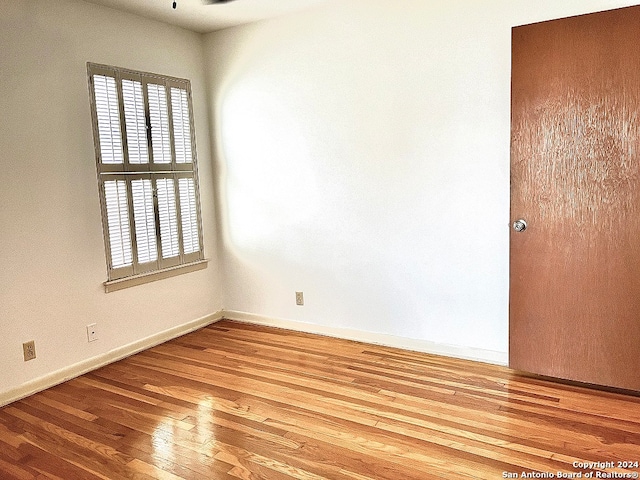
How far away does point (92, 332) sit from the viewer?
132 inches

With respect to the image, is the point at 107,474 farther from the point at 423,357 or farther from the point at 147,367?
the point at 423,357

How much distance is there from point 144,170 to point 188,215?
540mm

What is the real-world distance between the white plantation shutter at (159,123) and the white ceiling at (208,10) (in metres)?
0.49

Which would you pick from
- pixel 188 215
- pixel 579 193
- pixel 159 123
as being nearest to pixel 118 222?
pixel 188 215

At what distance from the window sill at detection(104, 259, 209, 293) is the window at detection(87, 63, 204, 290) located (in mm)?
15

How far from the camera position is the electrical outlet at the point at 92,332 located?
3322 mm

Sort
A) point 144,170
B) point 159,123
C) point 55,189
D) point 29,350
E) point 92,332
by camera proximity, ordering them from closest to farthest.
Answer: point 29,350, point 55,189, point 92,332, point 144,170, point 159,123

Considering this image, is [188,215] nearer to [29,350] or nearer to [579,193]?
[29,350]

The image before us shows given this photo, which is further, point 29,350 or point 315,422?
point 29,350

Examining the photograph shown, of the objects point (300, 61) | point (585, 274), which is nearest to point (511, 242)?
point (585, 274)

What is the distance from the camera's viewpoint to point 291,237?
12.9 feet

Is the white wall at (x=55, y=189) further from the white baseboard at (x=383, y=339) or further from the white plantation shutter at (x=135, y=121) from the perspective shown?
the white baseboard at (x=383, y=339)

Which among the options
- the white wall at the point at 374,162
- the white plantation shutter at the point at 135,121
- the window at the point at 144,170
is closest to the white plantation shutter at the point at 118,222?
the window at the point at 144,170

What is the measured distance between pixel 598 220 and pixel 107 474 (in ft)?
8.50
